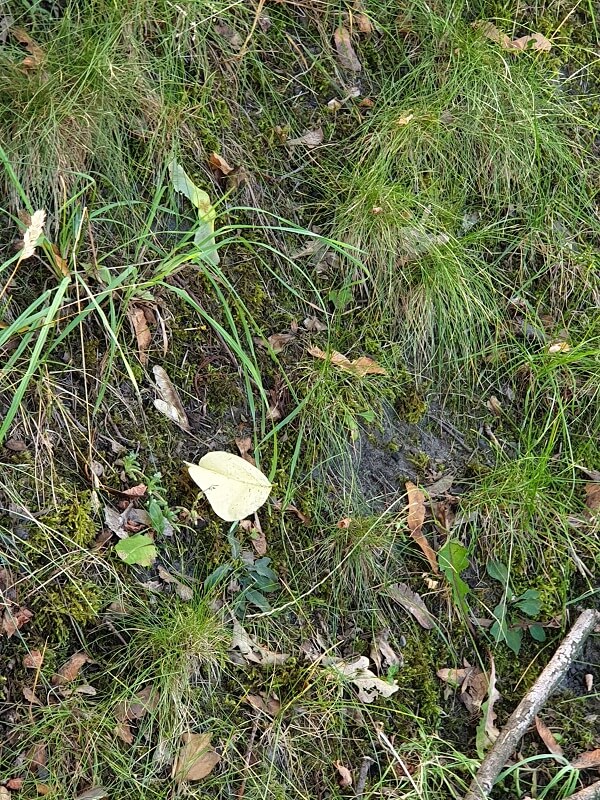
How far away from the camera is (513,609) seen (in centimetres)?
274

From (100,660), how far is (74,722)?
17cm

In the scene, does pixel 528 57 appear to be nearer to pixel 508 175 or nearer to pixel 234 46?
pixel 508 175

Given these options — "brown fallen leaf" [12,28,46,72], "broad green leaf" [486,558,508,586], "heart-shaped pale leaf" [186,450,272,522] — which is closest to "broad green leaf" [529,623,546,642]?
"broad green leaf" [486,558,508,586]

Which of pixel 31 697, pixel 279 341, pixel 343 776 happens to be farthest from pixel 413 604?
pixel 31 697

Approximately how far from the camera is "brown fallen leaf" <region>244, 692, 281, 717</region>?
232 centimetres

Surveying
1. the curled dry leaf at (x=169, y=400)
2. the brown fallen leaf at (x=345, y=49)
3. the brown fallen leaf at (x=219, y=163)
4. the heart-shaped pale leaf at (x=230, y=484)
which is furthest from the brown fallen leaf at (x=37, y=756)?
the brown fallen leaf at (x=345, y=49)

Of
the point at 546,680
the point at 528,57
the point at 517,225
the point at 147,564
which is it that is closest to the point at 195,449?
the point at 147,564

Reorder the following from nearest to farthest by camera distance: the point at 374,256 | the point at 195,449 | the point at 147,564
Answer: the point at 147,564
the point at 195,449
the point at 374,256

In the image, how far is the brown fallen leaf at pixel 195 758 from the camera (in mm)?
2168

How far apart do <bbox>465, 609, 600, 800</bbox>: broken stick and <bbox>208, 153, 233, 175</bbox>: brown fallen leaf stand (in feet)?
6.31

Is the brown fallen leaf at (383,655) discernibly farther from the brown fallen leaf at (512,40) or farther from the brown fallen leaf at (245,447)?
the brown fallen leaf at (512,40)

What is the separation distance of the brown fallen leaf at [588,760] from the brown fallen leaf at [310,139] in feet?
7.53

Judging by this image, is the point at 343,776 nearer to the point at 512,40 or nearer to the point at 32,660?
the point at 32,660

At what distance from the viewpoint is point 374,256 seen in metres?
2.88
